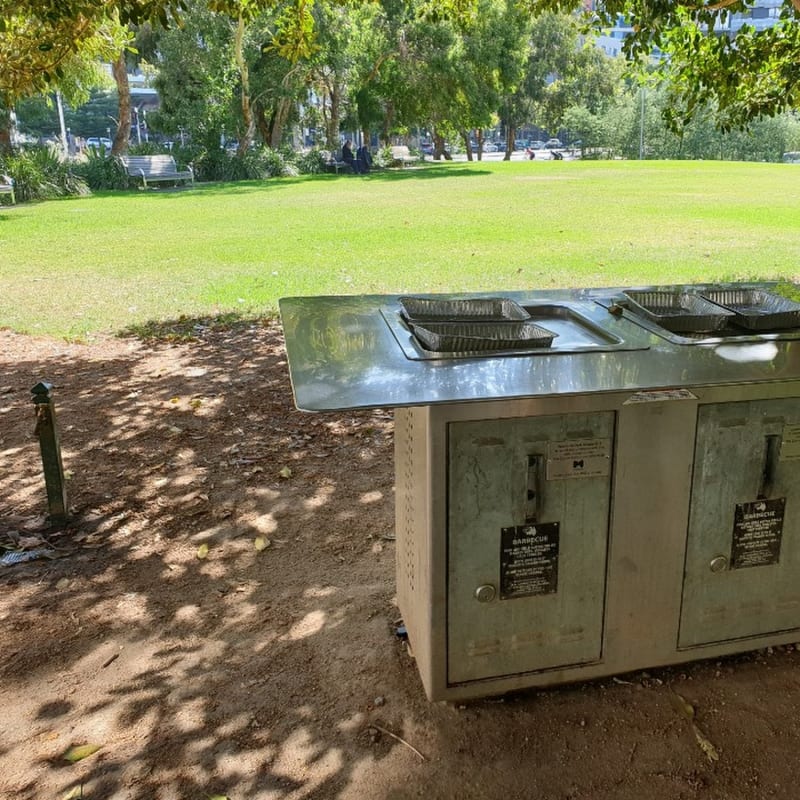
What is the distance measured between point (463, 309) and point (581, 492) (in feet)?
3.69

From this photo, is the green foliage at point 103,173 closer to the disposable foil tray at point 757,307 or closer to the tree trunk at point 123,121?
the tree trunk at point 123,121

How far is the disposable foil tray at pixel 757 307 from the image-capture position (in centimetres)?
322

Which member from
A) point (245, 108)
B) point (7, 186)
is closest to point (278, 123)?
point (245, 108)

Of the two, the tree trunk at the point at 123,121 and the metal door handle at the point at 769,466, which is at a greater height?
the tree trunk at the point at 123,121

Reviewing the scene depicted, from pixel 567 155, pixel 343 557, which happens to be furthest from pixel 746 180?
pixel 567 155

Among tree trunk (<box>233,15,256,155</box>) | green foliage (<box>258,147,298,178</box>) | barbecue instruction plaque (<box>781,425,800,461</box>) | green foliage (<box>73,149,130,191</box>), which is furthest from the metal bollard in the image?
green foliage (<box>258,147,298,178</box>)

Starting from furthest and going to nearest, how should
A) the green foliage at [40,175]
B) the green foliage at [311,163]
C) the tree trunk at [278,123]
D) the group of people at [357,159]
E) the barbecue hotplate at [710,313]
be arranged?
the group of people at [357,159]
the green foliage at [311,163]
the tree trunk at [278,123]
the green foliage at [40,175]
the barbecue hotplate at [710,313]

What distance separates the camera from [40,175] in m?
22.5

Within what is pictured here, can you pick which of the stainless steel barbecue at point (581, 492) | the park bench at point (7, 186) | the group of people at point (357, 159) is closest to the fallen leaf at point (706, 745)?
the stainless steel barbecue at point (581, 492)

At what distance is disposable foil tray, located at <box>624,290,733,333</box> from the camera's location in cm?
335

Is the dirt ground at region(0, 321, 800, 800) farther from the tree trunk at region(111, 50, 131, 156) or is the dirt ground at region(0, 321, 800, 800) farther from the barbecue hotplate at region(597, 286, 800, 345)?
the tree trunk at region(111, 50, 131, 156)

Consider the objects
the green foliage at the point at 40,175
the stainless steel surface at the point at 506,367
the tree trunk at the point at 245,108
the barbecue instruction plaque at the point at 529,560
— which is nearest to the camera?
the stainless steel surface at the point at 506,367

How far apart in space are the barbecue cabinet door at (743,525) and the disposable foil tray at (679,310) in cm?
69

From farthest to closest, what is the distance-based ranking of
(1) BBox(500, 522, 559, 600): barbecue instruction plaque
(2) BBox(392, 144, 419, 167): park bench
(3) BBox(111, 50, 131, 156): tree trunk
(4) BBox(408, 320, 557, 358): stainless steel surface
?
(2) BBox(392, 144, 419, 167): park bench < (3) BBox(111, 50, 131, 156): tree trunk < (4) BBox(408, 320, 557, 358): stainless steel surface < (1) BBox(500, 522, 559, 600): barbecue instruction plaque
